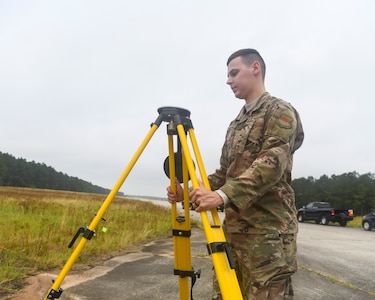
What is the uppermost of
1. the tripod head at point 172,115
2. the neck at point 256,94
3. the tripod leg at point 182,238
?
the neck at point 256,94

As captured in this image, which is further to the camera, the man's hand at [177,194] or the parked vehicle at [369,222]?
the parked vehicle at [369,222]

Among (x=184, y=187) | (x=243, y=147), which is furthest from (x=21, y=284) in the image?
(x=243, y=147)

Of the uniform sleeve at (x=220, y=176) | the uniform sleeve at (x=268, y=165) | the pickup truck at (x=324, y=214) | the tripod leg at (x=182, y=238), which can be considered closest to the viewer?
the uniform sleeve at (x=268, y=165)

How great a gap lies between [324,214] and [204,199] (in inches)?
865

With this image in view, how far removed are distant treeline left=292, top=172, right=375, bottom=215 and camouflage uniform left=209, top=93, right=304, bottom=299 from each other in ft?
175

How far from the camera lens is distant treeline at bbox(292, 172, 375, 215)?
49.0 meters

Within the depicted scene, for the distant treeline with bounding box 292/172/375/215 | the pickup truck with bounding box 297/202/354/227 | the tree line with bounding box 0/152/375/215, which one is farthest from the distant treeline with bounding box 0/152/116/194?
the pickup truck with bounding box 297/202/354/227

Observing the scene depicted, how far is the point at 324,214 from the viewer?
2094 cm

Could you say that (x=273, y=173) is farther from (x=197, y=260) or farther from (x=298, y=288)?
(x=197, y=260)

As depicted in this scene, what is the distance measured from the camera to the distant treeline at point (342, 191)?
49.0m

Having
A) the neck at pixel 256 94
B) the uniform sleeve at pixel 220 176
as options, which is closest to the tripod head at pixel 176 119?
the uniform sleeve at pixel 220 176

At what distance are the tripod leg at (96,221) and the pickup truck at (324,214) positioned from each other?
68.6ft

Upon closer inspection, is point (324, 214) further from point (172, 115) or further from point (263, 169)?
point (263, 169)

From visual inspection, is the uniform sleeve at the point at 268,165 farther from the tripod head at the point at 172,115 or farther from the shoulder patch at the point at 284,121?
the tripod head at the point at 172,115
